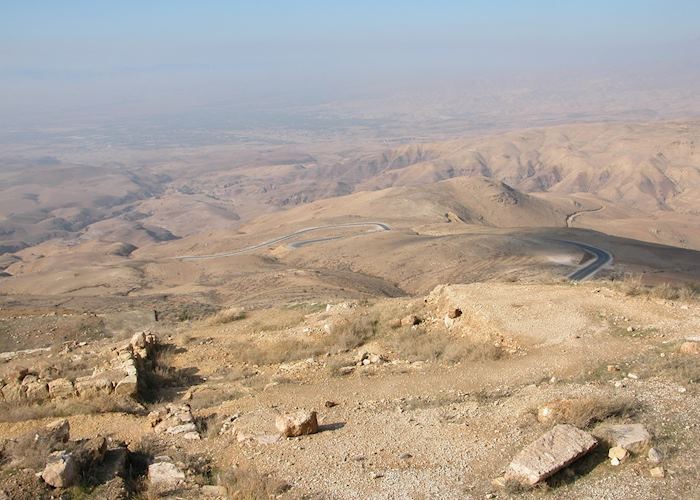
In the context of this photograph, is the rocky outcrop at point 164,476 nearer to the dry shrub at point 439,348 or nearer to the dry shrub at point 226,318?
the dry shrub at point 439,348

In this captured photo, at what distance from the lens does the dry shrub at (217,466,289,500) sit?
26.6 ft

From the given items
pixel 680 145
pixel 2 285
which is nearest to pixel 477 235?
pixel 2 285

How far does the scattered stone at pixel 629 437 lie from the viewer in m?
8.58

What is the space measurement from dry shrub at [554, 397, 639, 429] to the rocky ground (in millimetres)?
30

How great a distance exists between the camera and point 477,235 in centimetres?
5716

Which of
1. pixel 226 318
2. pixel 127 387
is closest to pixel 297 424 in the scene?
pixel 127 387

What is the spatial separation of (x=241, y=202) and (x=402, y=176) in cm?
4198

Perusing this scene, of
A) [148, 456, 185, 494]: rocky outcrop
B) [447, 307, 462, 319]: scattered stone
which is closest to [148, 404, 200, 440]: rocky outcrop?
[148, 456, 185, 494]: rocky outcrop

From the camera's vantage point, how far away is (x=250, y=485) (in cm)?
822

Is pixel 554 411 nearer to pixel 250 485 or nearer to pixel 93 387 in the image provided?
pixel 250 485

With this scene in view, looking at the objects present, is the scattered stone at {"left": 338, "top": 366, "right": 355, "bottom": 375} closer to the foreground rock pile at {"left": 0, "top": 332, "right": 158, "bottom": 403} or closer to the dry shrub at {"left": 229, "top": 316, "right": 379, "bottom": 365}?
the dry shrub at {"left": 229, "top": 316, "right": 379, "bottom": 365}

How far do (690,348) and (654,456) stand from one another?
17.0 ft

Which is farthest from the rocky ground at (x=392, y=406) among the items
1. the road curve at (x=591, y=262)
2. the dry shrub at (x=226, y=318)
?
the road curve at (x=591, y=262)

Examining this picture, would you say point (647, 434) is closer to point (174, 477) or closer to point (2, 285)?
point (174, 477)
